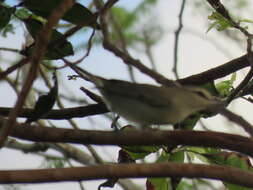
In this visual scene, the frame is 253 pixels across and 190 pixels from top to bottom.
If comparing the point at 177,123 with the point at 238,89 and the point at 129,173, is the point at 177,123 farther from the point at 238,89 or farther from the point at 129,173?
the point at 129,173

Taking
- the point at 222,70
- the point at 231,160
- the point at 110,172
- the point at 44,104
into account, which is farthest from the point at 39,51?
the point at 231,160

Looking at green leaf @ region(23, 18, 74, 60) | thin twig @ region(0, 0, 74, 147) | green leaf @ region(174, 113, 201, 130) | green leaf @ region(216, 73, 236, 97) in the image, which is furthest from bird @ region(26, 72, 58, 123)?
green leaf @ region(216, 73, 236, 97)

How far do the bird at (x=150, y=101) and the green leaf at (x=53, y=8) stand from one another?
214 mm

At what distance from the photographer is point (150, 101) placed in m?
1.92

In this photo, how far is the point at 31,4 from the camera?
1.67m

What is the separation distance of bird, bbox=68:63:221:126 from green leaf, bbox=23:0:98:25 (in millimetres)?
214

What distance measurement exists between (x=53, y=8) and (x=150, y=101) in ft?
1.73

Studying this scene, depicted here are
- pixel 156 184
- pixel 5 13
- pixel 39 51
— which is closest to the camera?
pixel 39 51

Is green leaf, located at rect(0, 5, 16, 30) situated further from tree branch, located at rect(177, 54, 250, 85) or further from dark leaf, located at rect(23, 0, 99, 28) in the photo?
tree branch, located at rect(177, 54, 250, 85)

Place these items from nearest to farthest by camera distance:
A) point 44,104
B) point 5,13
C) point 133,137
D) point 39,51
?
point 39,51 < point 133,137 < point 44,104 < point 5,13

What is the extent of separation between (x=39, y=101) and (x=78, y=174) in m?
0.50

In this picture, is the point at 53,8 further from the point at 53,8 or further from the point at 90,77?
the point at 90,77

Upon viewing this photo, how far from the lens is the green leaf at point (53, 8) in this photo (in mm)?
1658

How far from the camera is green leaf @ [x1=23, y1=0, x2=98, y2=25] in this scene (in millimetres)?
1658
